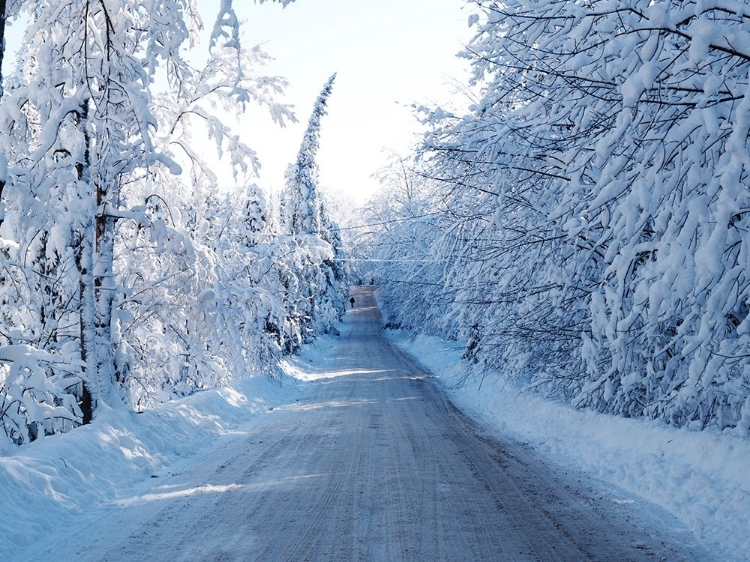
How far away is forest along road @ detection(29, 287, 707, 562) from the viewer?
550 centimetres

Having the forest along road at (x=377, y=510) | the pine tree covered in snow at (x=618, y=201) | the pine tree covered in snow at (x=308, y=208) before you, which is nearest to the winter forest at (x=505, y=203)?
the pine tree covered in snow at (x=618, y=201)

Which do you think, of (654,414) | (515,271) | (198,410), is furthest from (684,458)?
(198,410)

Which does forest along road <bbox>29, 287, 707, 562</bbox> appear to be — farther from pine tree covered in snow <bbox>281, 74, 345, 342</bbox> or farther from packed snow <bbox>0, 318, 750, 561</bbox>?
pine tree covered in snow <bbox>281, 74, 345, 342</bbox>

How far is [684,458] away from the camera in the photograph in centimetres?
789

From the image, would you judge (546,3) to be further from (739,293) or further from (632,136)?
(739,293)

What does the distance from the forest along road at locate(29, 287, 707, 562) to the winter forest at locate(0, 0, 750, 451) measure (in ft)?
5.06

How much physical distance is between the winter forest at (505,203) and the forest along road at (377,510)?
154 cm

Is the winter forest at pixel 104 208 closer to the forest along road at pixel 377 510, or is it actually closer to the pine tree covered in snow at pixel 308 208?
the forest along road at pixel 377 510

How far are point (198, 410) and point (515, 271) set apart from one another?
668 centimetres

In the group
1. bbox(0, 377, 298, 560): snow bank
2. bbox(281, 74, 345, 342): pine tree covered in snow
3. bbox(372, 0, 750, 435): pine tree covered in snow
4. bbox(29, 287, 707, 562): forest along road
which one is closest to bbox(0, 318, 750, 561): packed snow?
bbox(0, 377, 298, 560): snow bank

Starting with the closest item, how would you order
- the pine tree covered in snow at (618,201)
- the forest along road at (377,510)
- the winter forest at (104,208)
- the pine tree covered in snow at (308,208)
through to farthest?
the pine tree covered in snow at (618,201), the forest along road at (377,510), the winter forest at (104,208), the pine tree covered in snow at (308,208)

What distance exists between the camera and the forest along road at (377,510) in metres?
5.50

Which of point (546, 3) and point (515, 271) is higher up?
point (546, 3)

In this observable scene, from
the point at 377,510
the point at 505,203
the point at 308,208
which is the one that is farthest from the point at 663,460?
the point at 308,208
